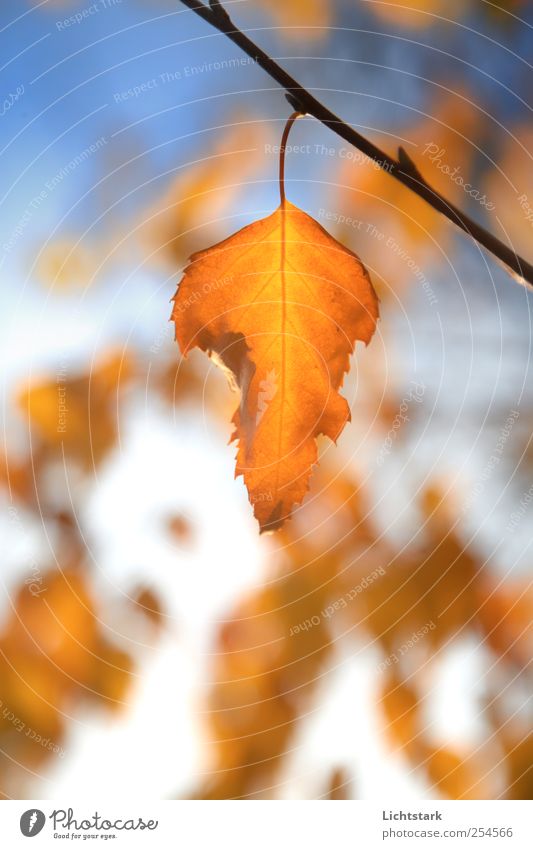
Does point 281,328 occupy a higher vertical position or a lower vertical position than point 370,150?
lower

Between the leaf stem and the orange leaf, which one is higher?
the leaf stem

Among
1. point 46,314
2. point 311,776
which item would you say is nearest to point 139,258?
point 46,314

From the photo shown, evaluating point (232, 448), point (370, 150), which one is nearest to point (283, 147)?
point (370, 150)

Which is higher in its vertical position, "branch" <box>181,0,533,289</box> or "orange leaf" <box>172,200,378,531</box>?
"branch" <box>181,0,533,289</box>

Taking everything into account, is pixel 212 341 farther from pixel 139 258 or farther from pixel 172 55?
pixel 172 55

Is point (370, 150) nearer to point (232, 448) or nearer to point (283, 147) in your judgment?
point (283, 147)

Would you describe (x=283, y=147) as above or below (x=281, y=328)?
above
